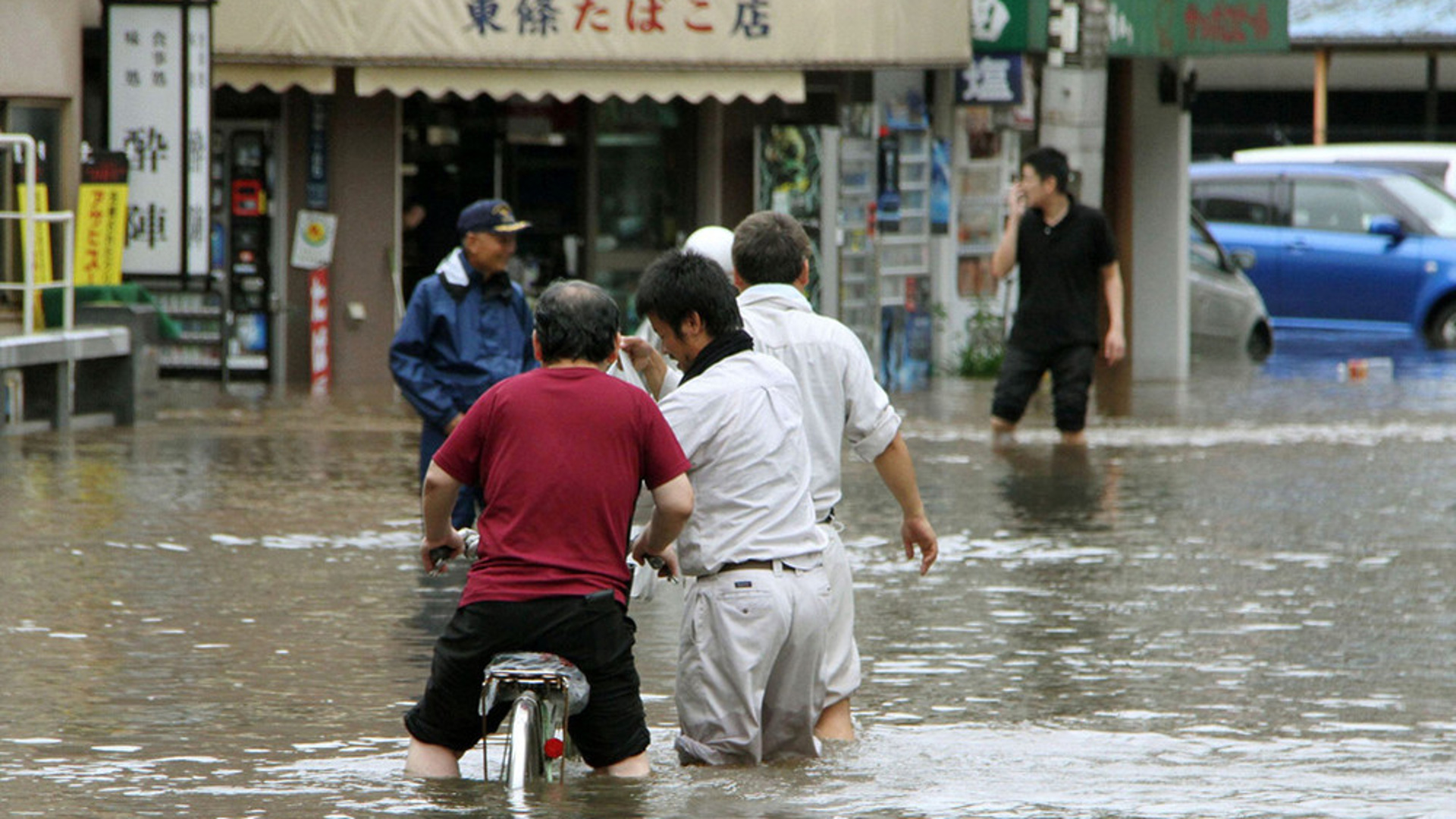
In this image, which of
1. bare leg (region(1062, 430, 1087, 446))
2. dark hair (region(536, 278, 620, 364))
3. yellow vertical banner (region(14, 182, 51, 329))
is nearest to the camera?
dark hair (region(536, 278, 620, 364))

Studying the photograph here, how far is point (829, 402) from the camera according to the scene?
266 inches

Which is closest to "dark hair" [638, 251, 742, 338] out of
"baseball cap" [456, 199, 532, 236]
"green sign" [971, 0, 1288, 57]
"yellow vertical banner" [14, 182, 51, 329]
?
"baseball cap" [456, 199, 532, 236]

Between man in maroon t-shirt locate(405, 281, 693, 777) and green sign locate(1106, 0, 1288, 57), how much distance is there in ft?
53.8

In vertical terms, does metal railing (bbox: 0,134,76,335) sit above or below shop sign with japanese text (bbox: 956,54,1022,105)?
below

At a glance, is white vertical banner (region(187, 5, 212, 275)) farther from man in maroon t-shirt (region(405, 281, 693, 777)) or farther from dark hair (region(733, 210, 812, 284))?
man in maroon t-shirt (region(405, 281, 693, 777))

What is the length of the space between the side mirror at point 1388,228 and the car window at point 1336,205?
12 cm

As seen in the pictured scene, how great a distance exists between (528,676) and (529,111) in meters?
15.3

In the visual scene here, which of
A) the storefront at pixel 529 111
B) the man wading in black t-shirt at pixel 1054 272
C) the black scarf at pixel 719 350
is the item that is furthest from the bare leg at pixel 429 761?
the storefront at pixel 529 111

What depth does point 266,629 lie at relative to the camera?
864 cm

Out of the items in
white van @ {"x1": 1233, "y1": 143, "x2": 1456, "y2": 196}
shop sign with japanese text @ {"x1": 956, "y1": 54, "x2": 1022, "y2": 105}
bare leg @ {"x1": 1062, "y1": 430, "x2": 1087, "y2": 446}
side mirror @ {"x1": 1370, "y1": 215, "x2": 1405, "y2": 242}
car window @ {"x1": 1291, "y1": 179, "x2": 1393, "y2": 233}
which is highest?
shop sign with japanese text @ {"x1": 956, "y1": 54, "x2": 1022, "y2": 105}

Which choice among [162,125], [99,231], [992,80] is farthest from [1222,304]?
[99,231]

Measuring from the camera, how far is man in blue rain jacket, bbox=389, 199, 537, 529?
9477 millimetres

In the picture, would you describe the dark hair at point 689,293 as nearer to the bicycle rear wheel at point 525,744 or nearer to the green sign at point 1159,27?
the bicycle rear wheel at point 525,744

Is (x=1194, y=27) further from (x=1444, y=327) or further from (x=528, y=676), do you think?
(x=528, y=676)
